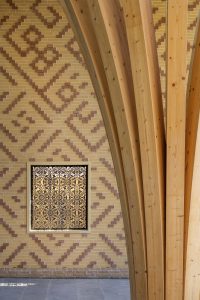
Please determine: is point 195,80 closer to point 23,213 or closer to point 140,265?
point 140,265

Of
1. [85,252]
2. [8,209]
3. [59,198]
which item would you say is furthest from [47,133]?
[85,252]

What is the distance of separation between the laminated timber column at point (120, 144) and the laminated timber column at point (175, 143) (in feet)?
0.89

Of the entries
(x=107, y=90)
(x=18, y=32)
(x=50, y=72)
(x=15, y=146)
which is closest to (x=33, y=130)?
(x=15, y=146)

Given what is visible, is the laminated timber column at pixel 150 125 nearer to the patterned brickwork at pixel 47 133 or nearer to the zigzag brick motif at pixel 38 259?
the patterned brickwork at pixel 47 133

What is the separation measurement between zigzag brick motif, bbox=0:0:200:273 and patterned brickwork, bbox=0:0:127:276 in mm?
24

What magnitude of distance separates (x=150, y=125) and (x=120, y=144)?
36 centimetres

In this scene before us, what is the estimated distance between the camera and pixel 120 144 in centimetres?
410

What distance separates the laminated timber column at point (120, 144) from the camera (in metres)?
3.96

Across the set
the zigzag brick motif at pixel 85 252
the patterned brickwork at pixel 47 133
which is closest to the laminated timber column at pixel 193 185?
the patterned brickwork at pixel 47 133

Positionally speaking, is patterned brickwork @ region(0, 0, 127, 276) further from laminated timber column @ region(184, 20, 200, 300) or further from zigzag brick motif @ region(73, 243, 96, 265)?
laminated timber column @ region(184, 20, 200, 300)

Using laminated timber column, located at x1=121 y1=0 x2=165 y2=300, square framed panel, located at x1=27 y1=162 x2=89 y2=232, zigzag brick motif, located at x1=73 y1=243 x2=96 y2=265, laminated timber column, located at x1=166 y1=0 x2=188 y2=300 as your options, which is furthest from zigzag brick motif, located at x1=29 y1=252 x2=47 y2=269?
laminated timber column, located at x1=166 y1=0 x2=188 y2=300

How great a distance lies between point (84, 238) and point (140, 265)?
693 centimetres

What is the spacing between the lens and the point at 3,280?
11.0m

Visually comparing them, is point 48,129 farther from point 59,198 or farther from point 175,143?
point 175,143
